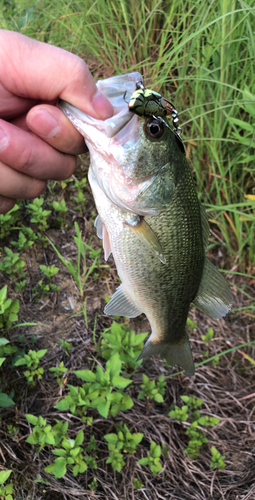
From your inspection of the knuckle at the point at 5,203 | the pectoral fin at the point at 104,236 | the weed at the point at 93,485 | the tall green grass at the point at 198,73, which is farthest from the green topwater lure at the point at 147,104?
the weed at the point at 93,485

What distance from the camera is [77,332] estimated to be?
2.22 metres

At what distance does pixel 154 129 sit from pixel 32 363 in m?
1.57

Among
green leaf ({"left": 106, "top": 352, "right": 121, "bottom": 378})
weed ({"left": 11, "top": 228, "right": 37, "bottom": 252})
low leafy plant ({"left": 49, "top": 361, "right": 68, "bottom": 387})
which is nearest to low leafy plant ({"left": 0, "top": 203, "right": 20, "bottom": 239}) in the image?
weed ({"left": 11, "top": 228, "right": 37, "bottom": 252})

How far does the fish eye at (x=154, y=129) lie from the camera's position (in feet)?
3.43

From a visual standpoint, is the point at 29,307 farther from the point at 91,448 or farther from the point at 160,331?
the point at 160,331

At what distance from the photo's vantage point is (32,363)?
6.39 feet

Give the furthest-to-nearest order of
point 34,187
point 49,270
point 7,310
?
point 49,270 < point 7,310 < point 34,187

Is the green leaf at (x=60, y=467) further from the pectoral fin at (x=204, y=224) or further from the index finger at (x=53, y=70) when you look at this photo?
the index finger at (x=53, y=70)

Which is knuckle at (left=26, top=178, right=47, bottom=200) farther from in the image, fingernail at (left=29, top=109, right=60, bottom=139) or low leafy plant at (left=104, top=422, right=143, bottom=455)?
low leafy plant at (left=104, top=422, right=143, bottom=455)

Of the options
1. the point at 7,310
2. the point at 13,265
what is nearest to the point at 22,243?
the point at 13,265

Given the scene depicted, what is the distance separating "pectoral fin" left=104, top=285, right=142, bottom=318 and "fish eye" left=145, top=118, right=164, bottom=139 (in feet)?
→ 2.21

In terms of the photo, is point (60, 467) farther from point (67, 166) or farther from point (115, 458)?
point (67, 166)

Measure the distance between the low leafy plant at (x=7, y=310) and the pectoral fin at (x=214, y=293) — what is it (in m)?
1.07

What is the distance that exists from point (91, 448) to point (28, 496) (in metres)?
0.38
